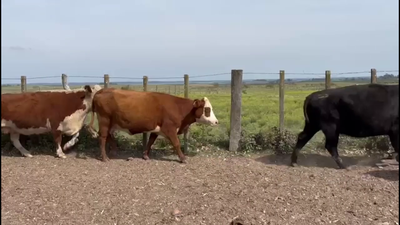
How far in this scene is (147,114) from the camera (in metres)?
8.88

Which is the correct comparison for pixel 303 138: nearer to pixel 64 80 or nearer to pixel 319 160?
pixel 319 160

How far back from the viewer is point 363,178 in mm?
7070

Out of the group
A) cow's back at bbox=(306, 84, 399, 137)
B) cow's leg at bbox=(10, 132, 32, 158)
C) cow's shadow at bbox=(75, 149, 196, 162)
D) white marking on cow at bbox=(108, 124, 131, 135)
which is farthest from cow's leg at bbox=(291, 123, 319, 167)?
cow's leg at bbox=(10, 132, 32, 158)

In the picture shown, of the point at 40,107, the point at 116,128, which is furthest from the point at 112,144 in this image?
the point at 40,107

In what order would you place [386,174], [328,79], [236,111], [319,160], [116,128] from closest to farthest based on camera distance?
[386,174]
[319,160]
[116,128]
[328,79]
[236,111]

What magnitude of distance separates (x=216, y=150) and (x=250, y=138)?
76 centimetres

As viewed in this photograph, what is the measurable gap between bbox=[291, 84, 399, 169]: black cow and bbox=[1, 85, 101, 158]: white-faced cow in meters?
4.49

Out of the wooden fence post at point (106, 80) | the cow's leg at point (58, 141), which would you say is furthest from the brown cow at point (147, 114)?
the wooden fence post at point (106, 80)

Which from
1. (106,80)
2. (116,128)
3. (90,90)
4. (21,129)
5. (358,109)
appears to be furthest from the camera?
(106,80)

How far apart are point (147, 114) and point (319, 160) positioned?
3453 mm

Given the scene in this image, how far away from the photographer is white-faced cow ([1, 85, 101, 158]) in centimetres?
789

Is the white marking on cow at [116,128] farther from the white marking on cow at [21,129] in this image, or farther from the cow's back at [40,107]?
the white marking on cow at [21,129]

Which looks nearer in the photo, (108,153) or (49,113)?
(49,113)

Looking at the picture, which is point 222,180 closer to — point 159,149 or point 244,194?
point 244,194
